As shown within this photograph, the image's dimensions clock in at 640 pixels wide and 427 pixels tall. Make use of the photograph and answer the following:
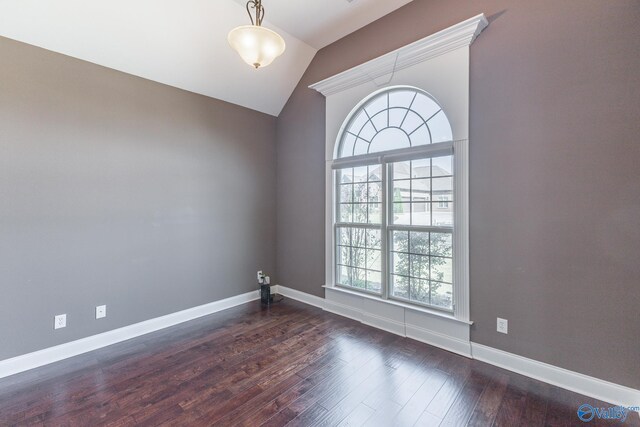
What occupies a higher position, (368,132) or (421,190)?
(368,132)

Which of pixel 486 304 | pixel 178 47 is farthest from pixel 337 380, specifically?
pixel 178 47

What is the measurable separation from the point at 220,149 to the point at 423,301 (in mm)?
3147

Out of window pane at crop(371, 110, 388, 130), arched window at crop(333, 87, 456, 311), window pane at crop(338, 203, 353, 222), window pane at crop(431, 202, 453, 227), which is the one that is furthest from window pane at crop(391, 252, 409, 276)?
window pane at crop(371, 110, 388, 130)

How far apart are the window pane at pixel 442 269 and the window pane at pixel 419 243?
0.42 ft

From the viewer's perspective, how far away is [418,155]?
2.93 m

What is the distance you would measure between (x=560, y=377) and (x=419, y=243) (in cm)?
149

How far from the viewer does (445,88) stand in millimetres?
2689

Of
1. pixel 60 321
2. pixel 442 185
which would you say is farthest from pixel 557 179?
pixel 60 321

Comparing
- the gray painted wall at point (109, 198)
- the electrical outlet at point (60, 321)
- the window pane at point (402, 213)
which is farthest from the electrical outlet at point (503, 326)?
the electrical outlet at point (60, 321)

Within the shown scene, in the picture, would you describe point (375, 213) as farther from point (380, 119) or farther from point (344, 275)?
point (380, 119)

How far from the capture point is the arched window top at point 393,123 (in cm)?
288

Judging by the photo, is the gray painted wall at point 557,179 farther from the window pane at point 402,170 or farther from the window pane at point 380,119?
the window pane at point 380,119

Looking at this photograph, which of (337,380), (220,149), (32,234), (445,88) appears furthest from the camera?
(220,149)

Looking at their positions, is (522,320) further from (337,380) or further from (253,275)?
(253,275)
